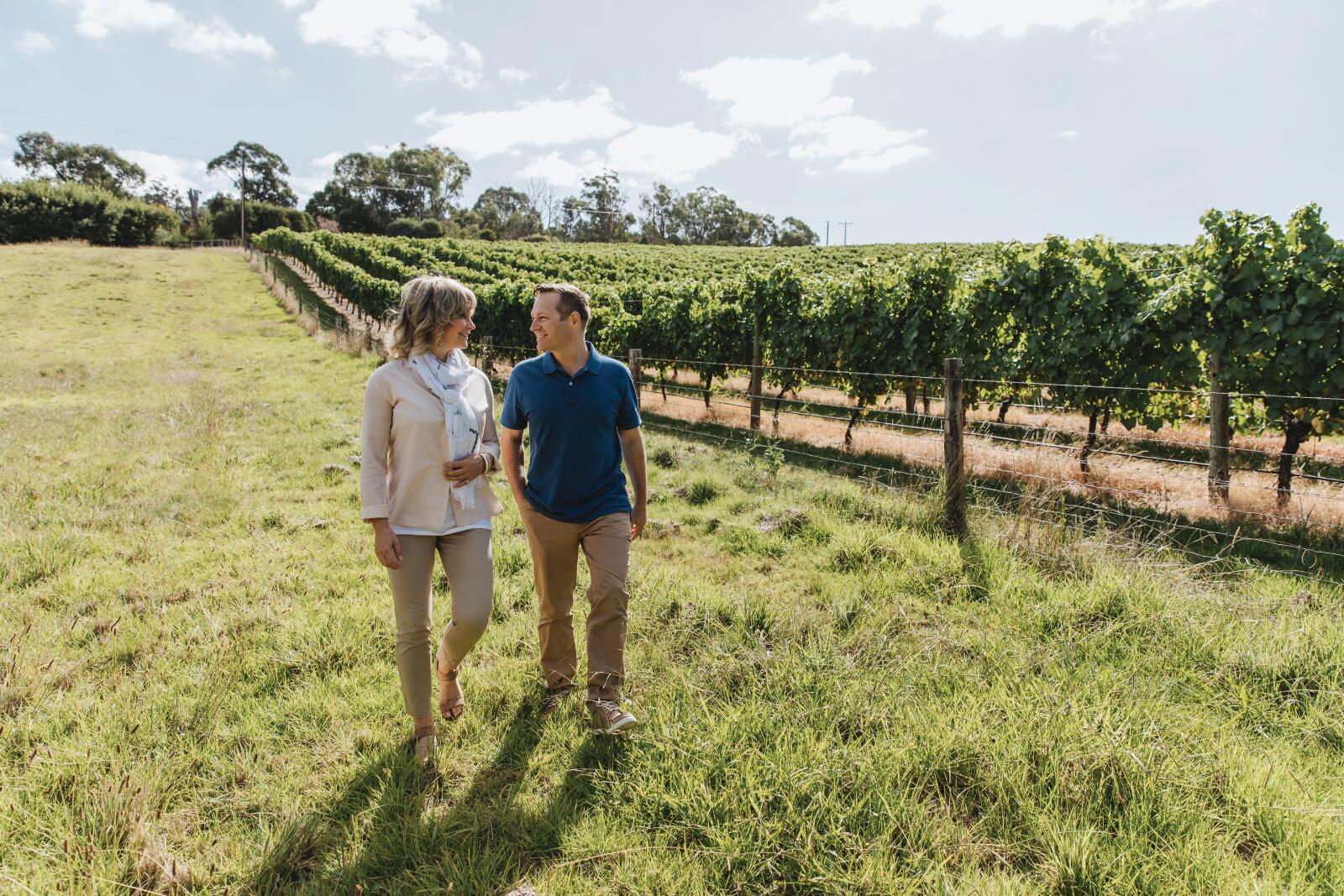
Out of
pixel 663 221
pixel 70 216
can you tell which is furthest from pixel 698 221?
pixel 70 216

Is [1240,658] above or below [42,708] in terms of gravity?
above

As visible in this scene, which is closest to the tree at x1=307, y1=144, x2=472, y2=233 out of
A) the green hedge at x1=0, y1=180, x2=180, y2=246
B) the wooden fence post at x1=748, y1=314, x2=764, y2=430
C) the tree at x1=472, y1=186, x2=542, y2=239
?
the tree at x1=472, y1=186, x2=542, y2=239

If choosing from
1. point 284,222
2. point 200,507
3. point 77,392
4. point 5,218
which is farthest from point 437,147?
point 200,507

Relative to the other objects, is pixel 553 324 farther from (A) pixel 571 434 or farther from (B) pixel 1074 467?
(B) pixel 1074 467

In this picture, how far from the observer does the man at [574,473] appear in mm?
3092

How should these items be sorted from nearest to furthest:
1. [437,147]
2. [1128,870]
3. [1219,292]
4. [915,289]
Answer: [1128,870]
[1219,292]
[915,289]
[437,147]

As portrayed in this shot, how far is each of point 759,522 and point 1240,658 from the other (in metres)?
3.39

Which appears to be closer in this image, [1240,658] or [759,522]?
[1240,658]

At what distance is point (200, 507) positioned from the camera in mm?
6117

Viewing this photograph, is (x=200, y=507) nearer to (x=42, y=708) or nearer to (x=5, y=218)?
(x=42, y=708)

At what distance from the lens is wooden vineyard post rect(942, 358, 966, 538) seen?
5.21 m

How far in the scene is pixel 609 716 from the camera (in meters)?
2.92

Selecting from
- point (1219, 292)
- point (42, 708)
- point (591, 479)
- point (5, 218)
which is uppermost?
point (5, 218)

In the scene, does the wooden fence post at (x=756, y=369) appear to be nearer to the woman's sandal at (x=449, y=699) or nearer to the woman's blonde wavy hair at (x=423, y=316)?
the woman's sandal at (x=449, y=699)
